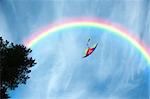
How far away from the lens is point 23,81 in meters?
55.2

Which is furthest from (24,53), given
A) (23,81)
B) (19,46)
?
(23,81)

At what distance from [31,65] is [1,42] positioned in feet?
20.5

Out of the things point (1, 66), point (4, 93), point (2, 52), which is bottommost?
point (4, 93)

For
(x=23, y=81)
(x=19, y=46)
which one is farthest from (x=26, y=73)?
(x=19, y=46)

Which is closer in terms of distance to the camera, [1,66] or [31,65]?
[1,66]

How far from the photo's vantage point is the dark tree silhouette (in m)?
51.9

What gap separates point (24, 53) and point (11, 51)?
7.02 feet

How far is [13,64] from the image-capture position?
53031 mm

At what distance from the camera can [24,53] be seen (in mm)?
53875

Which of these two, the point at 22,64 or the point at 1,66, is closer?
the point at 1,66

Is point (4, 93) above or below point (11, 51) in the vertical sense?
below

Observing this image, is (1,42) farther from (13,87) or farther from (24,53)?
(13,87)

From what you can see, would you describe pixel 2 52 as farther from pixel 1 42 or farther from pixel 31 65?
pixel 31 65

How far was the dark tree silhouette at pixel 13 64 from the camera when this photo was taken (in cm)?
5194
